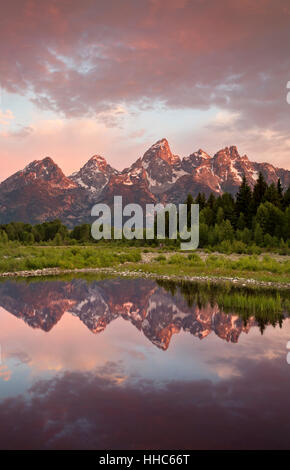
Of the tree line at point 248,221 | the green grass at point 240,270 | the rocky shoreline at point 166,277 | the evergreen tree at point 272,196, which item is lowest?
the rocky shoreline at point 166,277

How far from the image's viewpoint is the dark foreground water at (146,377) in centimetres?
550

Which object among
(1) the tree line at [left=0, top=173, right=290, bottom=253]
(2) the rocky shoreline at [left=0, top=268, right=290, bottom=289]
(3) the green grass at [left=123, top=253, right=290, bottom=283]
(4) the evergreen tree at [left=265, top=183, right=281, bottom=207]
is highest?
(4) the evergreen tree at [left=265, top=183, right=281, bottom=207]

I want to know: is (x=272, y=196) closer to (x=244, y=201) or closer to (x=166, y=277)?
(x=244, y=201)

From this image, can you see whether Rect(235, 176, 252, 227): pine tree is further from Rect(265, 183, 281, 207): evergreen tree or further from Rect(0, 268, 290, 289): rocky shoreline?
Rect(0, 268, 290, 289): rocky shoreline

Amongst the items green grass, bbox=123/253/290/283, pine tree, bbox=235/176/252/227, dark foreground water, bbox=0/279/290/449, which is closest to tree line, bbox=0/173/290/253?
pine tree, bbox=235/176/252/227

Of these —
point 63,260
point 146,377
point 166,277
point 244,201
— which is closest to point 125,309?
point 146,377

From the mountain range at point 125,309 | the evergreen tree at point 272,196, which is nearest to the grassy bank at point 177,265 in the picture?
the mountain range at point 125,309

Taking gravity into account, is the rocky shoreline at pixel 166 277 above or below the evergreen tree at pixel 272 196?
below

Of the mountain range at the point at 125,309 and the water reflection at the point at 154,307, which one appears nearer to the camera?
the mountain range at the point at 125,309

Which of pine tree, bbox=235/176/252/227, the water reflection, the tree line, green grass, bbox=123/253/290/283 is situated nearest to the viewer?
the water reflection

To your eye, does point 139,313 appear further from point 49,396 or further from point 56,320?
point 49,396

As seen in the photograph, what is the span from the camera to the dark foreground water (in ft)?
Result: 18.0

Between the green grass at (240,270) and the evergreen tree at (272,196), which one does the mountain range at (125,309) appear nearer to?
the green grass at (240,270)
